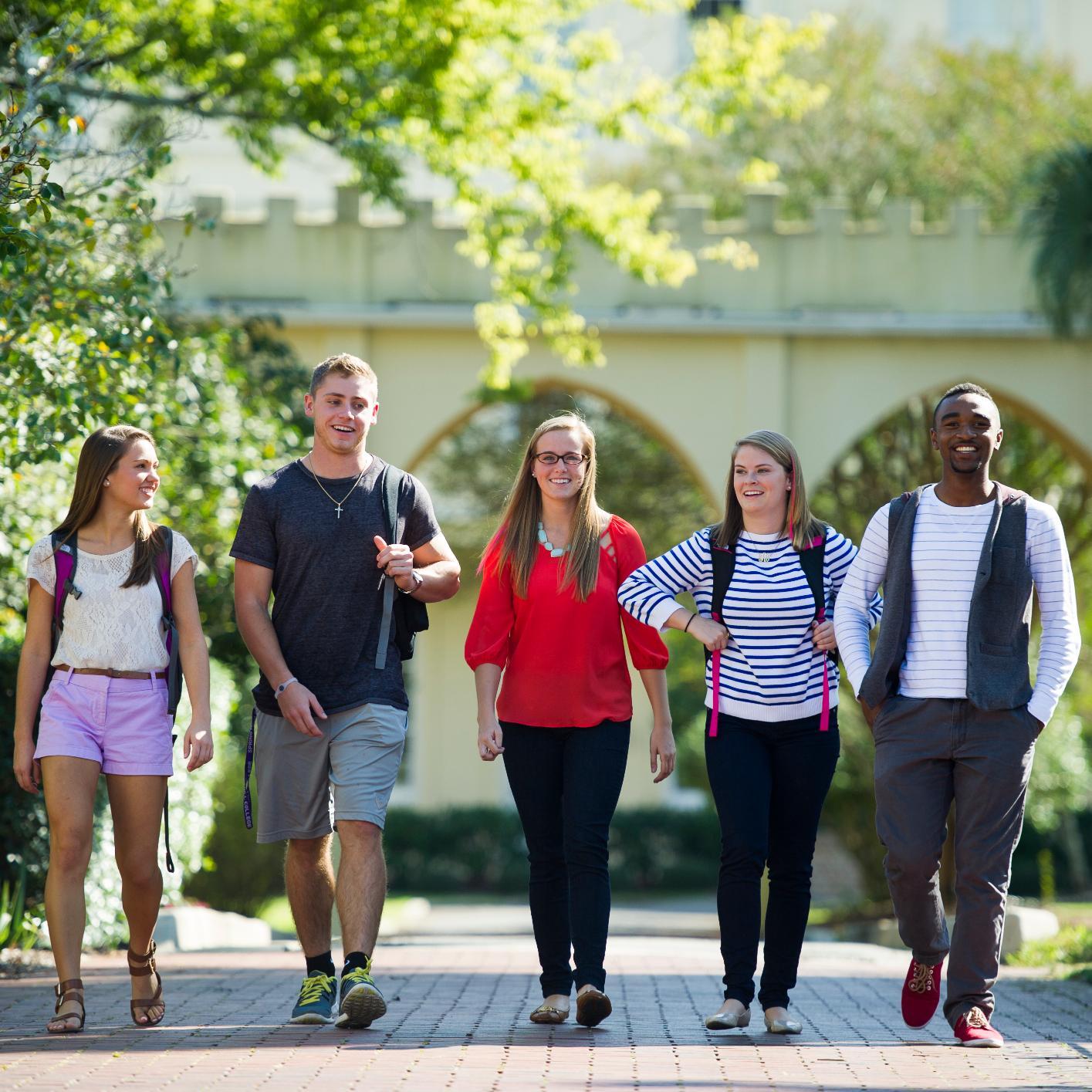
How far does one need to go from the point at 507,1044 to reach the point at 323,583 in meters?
1.63

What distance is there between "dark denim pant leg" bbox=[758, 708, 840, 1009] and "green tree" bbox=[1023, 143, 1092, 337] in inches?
357

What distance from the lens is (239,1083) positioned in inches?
188

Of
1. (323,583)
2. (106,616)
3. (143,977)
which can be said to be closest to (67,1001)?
(143,977)

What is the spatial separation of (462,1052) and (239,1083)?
83 centimetres

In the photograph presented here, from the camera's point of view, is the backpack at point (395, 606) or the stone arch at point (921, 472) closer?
the backpack at point (395, 606)

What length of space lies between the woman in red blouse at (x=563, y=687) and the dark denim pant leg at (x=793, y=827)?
38 centimetres

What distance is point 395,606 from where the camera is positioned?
603 cm

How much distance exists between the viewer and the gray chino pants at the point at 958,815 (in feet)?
18.2

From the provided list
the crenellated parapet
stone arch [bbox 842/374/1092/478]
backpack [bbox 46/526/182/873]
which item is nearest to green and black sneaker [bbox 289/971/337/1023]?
backpack [bbox 46/526/182/873]

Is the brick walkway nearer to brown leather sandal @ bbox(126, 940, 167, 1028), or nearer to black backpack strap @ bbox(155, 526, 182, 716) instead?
brown leather sandal @ bbox(126, 940, 167, 1028)

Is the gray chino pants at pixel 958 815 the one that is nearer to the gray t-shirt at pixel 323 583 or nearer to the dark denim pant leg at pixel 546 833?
the dark denim pant leg at pixel 546 833

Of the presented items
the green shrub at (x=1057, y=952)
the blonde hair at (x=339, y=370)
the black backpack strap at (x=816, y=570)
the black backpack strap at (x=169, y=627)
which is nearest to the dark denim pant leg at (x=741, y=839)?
the black backpack strap at (x=816, y=570)

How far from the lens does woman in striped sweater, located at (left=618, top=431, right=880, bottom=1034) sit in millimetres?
5777

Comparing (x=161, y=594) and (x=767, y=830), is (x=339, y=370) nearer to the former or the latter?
(x=161, y=594)
